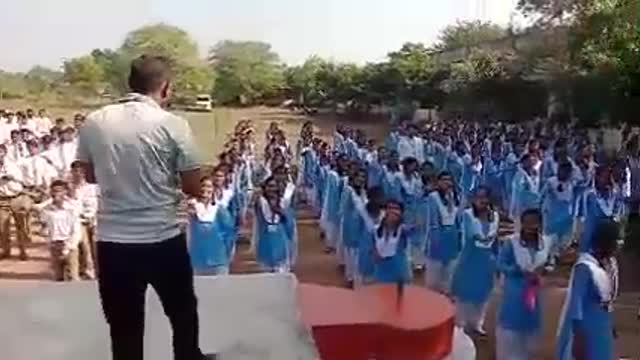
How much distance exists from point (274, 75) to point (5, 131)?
13345 millimetres

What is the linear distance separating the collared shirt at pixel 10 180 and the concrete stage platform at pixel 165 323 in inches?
230

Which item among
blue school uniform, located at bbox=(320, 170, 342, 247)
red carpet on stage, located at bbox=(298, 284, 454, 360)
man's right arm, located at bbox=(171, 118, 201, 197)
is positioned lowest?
blue school uniform, located at bbox=(320, 170, 342, 247)

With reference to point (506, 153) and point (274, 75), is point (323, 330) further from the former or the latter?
point (274, 75)

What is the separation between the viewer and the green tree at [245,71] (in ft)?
83.8

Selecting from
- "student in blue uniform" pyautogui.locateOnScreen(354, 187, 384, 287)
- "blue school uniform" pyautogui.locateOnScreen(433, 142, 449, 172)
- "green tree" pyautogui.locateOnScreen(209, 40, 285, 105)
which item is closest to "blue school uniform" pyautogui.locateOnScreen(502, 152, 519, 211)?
"blue school uniform" pyautogui.locateOnScreen(433, 142, 449, 172)

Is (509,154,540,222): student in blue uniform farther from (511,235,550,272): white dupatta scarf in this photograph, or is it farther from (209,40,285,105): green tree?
(209,40,285,105): green tree

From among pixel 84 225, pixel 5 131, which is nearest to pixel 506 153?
pixel 84 225

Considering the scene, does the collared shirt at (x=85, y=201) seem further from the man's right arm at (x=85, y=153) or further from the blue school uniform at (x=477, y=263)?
the man's right arm at (x=85, y=153)

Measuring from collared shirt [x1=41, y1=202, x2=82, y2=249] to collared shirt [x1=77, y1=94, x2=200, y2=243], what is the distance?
15.3 feet

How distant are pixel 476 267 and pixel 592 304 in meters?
2.08

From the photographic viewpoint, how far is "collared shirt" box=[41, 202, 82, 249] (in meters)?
7.02

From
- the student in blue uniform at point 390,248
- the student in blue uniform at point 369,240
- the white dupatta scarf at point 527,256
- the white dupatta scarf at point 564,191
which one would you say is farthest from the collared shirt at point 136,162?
the white dupatta scarf at point 564,191

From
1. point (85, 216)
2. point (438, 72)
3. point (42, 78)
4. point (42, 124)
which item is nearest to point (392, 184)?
point (85, 216)

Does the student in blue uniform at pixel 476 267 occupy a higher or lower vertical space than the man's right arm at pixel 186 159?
lower
